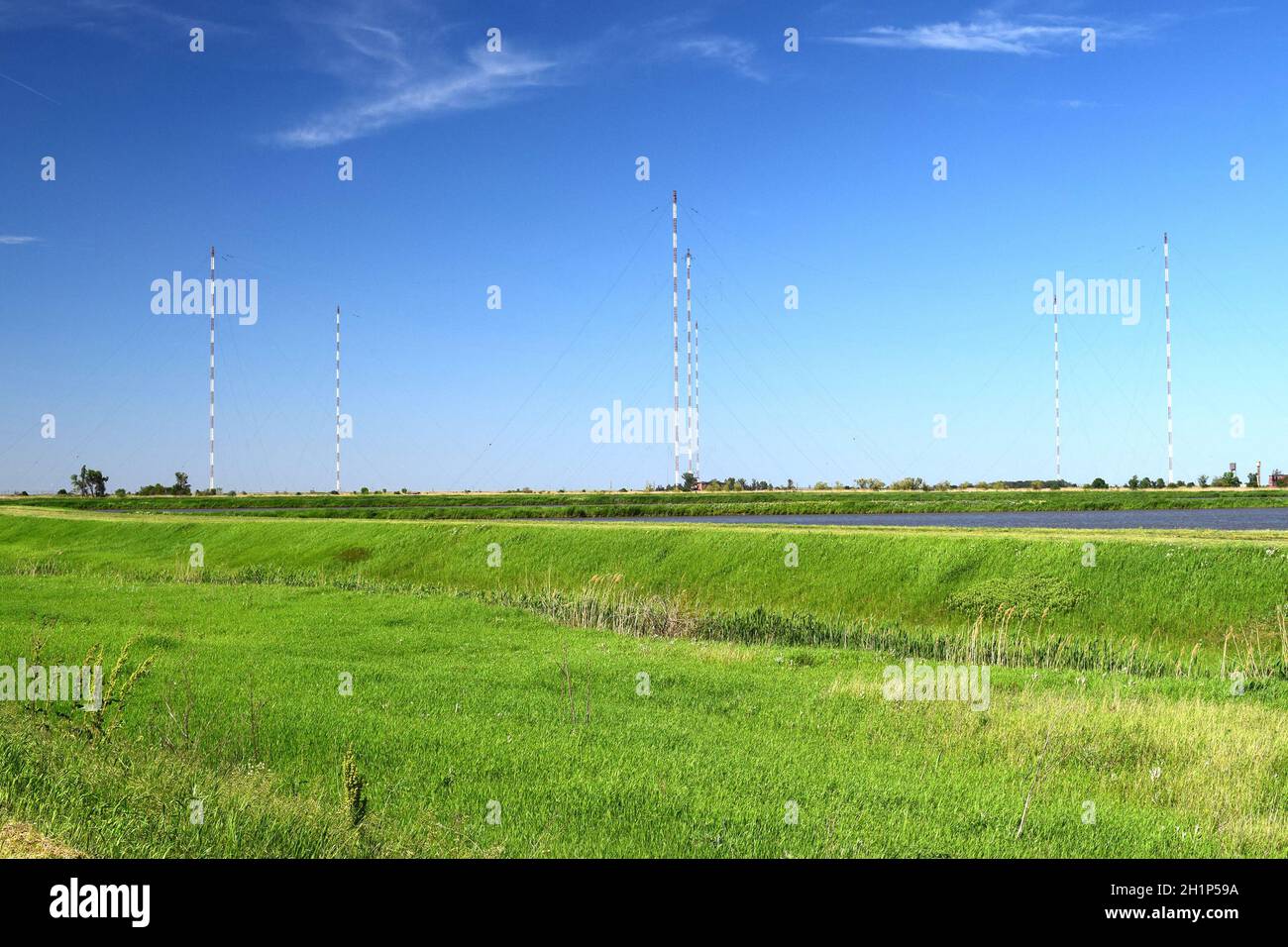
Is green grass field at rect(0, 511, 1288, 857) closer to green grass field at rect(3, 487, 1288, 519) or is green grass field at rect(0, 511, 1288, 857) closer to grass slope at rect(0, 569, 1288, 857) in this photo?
grass slope at rect(0, 569, 1288, 857)

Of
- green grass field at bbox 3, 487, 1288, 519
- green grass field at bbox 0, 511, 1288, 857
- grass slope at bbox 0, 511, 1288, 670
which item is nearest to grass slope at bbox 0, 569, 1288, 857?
green grass field at bbox 0, 511, 1288, 857

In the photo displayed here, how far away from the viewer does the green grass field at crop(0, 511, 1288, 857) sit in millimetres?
11836

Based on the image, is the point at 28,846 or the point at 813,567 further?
the point at 813,567

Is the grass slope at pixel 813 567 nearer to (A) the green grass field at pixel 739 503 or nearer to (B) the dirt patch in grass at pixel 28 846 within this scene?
(A) the green grass field at pixel 739 503

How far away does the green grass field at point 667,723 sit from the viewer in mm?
11836

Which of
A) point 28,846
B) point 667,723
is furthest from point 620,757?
point 28,846

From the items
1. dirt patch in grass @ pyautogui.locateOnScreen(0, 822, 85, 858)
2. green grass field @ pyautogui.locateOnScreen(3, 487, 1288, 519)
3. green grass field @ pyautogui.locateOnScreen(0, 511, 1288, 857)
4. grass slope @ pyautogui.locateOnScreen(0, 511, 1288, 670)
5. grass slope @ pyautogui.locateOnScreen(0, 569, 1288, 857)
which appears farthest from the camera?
green grass field @ pyautogui.locateOnScreen(3, 487, 1288, 519)

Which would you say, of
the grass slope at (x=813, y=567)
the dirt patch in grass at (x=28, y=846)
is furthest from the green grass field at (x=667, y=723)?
the dirt patch in grass at (x=28, y=846)

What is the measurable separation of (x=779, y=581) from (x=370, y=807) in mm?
33859

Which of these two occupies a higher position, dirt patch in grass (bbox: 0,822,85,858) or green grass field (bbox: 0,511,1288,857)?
dirt patch in grass (bbox: 0,822,85,858)

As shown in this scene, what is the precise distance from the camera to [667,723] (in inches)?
687

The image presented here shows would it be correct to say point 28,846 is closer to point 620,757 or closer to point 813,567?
point 620,757
